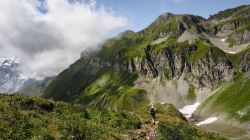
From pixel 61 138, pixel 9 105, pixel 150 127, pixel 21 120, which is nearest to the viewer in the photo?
pixel 61 138

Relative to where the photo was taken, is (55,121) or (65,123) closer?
(65,123)

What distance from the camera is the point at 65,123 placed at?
33.5 meters

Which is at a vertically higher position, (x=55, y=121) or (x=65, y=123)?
(x=55, y=121)

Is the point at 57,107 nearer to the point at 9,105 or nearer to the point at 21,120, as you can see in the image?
the point at 9,105

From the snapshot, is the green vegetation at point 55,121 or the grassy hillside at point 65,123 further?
the grassy hillside at point 65,123

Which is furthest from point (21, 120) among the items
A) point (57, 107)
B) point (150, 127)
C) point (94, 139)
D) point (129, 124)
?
point (150, 127)

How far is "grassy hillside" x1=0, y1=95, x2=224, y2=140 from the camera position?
29.9m

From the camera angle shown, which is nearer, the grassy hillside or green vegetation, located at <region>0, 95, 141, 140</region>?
green vegetation, located at <region>0, 95, 141, 140</region>

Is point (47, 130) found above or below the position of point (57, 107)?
below

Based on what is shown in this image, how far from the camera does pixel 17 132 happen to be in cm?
2869

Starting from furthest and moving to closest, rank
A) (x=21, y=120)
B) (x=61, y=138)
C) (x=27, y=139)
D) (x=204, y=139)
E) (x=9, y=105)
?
(x=204, y=139) → (x=9, y=105) → (x=21, y=120) → (x=61, y=138) → (x=27, y=139)

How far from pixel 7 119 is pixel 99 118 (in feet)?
41.0

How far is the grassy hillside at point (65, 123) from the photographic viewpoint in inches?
1179

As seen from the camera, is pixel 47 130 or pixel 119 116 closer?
pixel 47 130
